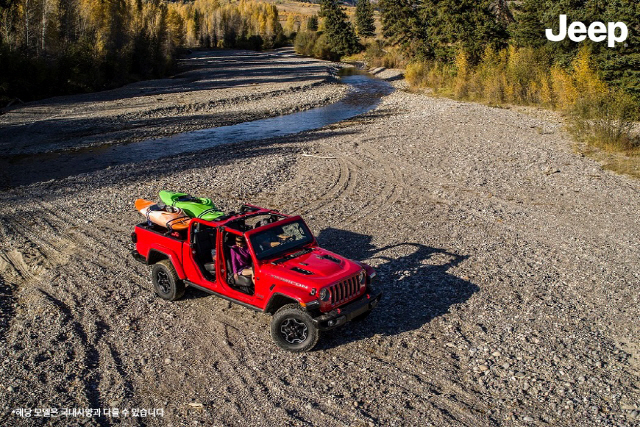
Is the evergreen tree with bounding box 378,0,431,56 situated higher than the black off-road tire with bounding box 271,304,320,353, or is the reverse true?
the evergreen tree with bounding box 378,0,431,56

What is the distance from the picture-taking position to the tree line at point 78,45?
42.3 meters

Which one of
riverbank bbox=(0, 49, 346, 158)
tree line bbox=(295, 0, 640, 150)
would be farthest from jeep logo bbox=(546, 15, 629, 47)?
riverbank bbox=(0, 49, 346, 158)

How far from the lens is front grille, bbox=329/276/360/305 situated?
8789 mm

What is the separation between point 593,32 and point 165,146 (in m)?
26.4

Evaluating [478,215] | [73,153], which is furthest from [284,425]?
[73,153]

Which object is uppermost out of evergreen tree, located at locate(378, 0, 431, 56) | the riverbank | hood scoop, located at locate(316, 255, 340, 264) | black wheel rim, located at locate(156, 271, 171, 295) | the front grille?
evergreen tree, located at locate(378, 0, 431, 56)

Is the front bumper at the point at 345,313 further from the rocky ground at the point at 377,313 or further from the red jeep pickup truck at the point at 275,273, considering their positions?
the rocky ground at the point at 377,313

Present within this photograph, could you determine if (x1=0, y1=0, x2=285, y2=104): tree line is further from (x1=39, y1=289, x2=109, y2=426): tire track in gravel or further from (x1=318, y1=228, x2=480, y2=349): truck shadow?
(x1=318, y1=228, x2=480, y2=349): truck shadow

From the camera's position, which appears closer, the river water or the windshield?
the windshield

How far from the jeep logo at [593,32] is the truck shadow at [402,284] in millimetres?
23434

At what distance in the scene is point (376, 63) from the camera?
250 ft

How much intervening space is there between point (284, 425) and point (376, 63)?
73234mm

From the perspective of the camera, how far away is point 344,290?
8.98 metres

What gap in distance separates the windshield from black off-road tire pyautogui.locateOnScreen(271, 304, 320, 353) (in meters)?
1.17
